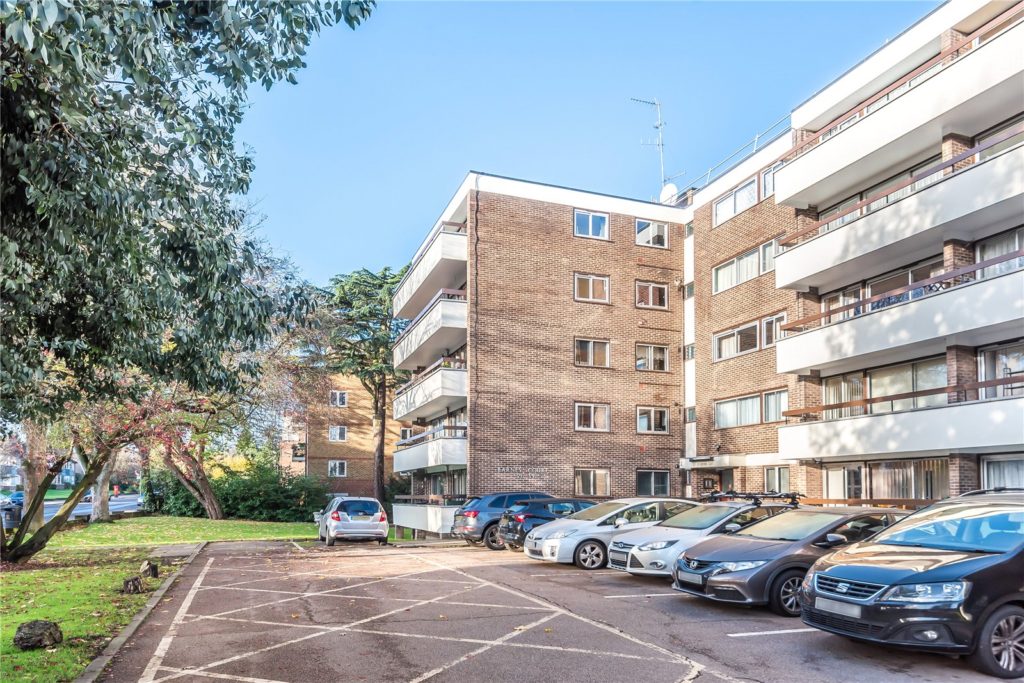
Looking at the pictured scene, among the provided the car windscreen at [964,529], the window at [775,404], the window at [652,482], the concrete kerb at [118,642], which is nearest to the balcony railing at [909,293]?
the window at [775,404]

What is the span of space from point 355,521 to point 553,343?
9407 mm

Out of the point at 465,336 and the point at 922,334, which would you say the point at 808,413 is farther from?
the point at 465,336

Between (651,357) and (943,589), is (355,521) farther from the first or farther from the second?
(943,589)

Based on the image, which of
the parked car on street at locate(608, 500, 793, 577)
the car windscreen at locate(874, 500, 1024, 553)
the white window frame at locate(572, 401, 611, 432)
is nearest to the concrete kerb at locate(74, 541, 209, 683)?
the parked car on street at locate(608, 500, 793, 577)

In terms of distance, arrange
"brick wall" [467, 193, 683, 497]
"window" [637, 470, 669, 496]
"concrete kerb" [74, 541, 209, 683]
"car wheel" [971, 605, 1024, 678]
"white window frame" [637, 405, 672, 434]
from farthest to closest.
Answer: "white window frame" [637, 405, 672, 434] → "window" [637, 470, 669, 496] → "brick wall" [467, 193, 683, 497] → "concrete kerb" [74, 541, 209, 683] → "car wheel" [971, 605, 1024, 678]

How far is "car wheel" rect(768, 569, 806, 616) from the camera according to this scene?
11.3m

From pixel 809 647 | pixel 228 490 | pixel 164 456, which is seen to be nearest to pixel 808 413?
pixel 809 647

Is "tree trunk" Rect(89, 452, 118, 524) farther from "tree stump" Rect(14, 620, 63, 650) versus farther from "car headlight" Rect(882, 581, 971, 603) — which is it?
"car headlight" Rect(882, 581, 971, 603)

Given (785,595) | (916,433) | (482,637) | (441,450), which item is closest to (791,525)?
(785,595)

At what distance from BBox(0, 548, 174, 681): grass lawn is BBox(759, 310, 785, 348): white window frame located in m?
17.9

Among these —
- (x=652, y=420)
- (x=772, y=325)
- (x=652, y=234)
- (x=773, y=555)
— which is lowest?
(x=773, y=555)

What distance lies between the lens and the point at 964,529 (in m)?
9.16

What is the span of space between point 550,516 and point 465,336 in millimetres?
11647

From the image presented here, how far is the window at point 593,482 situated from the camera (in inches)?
1230
